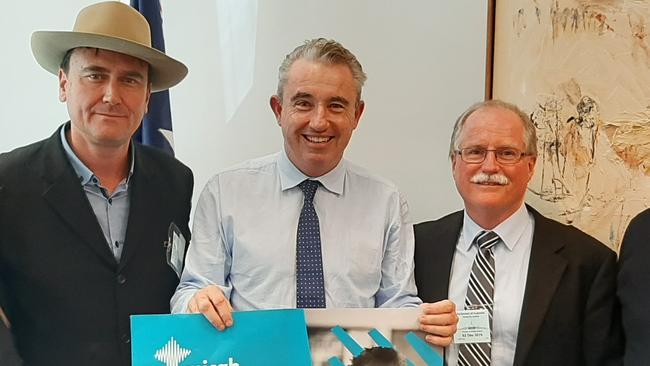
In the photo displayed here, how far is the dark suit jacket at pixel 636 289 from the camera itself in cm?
177

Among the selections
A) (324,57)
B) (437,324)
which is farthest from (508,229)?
(324,57)

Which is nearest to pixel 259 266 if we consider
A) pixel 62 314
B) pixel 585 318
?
pixel 62 314

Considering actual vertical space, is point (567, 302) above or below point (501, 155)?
below

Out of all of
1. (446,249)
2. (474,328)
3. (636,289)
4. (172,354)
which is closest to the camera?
(172,354)

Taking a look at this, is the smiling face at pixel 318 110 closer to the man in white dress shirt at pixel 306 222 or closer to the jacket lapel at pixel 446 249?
the man in white dress shirt at pixel 306 222

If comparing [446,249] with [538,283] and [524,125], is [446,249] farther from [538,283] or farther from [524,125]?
[524,125]

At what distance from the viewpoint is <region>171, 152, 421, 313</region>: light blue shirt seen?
6.05 ft

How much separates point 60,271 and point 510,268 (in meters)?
1.37

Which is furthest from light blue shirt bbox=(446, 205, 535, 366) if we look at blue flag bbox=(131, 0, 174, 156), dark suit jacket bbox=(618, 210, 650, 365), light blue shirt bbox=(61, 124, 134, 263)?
blue flag bbox=(131, 0, 174, 156)

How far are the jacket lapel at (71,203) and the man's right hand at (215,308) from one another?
0.43 metres

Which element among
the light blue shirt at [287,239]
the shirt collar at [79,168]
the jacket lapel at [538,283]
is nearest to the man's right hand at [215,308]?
the light blue shirt at [287,239]

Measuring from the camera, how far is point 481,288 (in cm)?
203

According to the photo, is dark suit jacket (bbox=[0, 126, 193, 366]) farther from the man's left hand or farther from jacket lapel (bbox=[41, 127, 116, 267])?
the man's left hand

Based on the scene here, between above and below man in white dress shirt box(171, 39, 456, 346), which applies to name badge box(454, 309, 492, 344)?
below
